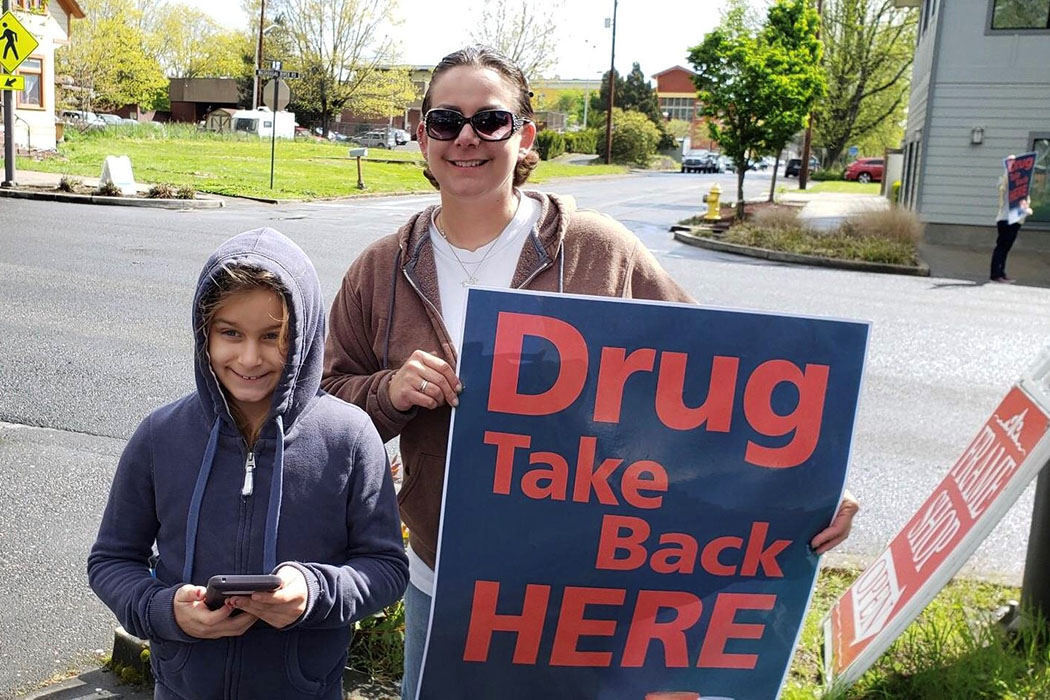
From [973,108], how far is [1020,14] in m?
Result: 1.93

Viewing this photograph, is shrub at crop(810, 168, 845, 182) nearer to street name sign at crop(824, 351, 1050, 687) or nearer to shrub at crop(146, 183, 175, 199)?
shrub at crop(146, 183, 175, 199)

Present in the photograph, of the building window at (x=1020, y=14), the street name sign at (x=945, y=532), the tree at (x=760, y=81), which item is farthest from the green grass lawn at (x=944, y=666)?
the tree at (x=760, y=81)

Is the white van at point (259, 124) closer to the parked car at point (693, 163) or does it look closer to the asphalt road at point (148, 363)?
the parked car at point (693, 163)

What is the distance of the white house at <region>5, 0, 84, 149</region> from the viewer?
34.3 meters

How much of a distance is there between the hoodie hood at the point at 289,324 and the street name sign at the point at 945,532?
5.77ft

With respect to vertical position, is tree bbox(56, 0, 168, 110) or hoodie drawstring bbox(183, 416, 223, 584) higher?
tree bbox(56, 0, 168, 110)

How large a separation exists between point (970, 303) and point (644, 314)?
1193 cm

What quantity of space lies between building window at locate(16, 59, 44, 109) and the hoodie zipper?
3784 centimetres

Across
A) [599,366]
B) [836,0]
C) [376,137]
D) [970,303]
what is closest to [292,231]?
[970,303]

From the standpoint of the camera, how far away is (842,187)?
5244 centimetres

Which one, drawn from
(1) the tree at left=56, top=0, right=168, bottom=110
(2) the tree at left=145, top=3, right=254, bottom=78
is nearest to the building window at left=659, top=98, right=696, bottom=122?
(2) the tree at left=145, top=3, right=254, bottom=78

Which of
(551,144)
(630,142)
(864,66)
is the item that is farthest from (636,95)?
(864,66)

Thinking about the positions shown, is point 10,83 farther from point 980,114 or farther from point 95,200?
point 980,114

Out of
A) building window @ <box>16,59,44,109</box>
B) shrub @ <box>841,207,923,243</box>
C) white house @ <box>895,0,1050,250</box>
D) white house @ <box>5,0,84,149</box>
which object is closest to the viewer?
shrub @ <box>841,207,923,243</box>
